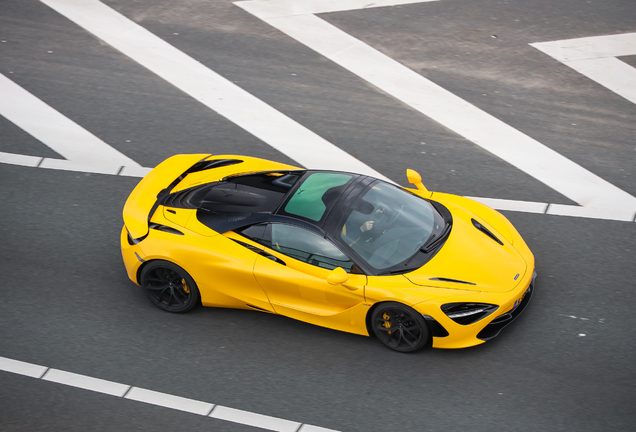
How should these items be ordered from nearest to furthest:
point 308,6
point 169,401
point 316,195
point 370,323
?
1. point 169,401
2. point 370,323
3. point 316,195
4. point 308,6

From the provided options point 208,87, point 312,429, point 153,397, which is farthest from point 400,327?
point 208,87

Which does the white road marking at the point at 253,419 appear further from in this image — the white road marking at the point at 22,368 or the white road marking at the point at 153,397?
the white road marking at the point at 22,368

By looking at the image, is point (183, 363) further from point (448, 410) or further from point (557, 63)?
point (557, 63)

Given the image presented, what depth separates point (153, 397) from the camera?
6.29 m

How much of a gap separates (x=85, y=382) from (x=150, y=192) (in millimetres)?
2062

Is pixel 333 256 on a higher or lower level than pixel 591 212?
higher

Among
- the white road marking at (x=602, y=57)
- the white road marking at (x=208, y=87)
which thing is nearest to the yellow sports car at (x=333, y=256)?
the white road marking at (x=208, y=87)

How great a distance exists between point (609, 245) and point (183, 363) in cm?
495

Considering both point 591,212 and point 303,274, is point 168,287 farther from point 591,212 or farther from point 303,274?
point 591,212

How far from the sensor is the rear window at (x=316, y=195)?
662 cm

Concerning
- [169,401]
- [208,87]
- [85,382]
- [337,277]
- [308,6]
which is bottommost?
[169,401]

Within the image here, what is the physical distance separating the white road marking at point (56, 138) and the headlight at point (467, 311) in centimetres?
492

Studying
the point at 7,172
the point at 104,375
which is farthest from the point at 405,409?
the point at 7,172

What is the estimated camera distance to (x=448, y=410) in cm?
610
